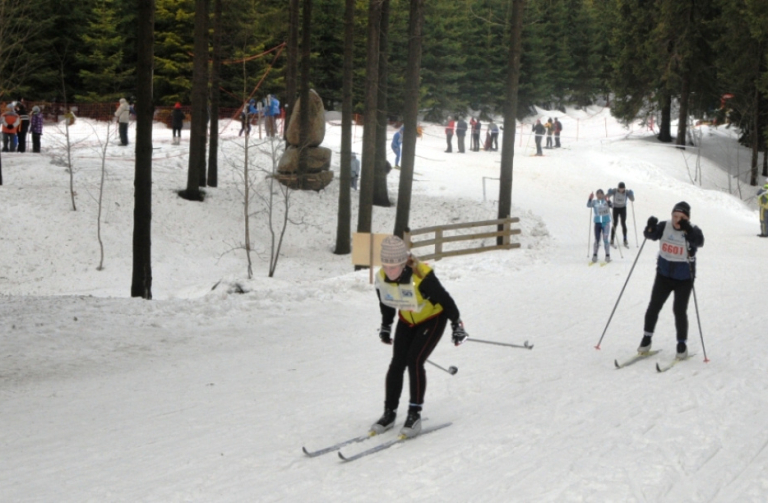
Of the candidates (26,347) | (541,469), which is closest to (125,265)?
(26,347)

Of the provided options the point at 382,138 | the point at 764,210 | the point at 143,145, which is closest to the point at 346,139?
the point at 382,138

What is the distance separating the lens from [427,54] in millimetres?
50094

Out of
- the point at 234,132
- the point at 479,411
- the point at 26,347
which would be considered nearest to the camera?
the point at 479,411

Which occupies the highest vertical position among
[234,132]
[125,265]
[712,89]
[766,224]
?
[712,89]

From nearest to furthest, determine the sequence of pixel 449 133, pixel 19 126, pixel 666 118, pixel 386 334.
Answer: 1. pixel 386 334
2. pixel 19 126
3. pixel 449 133
4. pixel 666 118

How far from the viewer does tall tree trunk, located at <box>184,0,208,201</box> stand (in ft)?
79.4

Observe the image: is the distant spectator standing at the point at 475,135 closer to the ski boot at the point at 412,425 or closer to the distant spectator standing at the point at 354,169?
the distant spectator standing at the point at 354,169

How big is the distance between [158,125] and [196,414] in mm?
34175

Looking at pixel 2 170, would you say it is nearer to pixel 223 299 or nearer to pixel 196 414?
pixel 223 299

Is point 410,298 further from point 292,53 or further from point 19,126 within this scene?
point 19,126

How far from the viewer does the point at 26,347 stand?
11.3m

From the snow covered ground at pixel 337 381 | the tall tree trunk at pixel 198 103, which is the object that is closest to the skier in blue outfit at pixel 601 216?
the snow covered ground at pixel 337 381

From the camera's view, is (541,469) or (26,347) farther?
(26,347)

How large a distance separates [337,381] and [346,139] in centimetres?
1506
